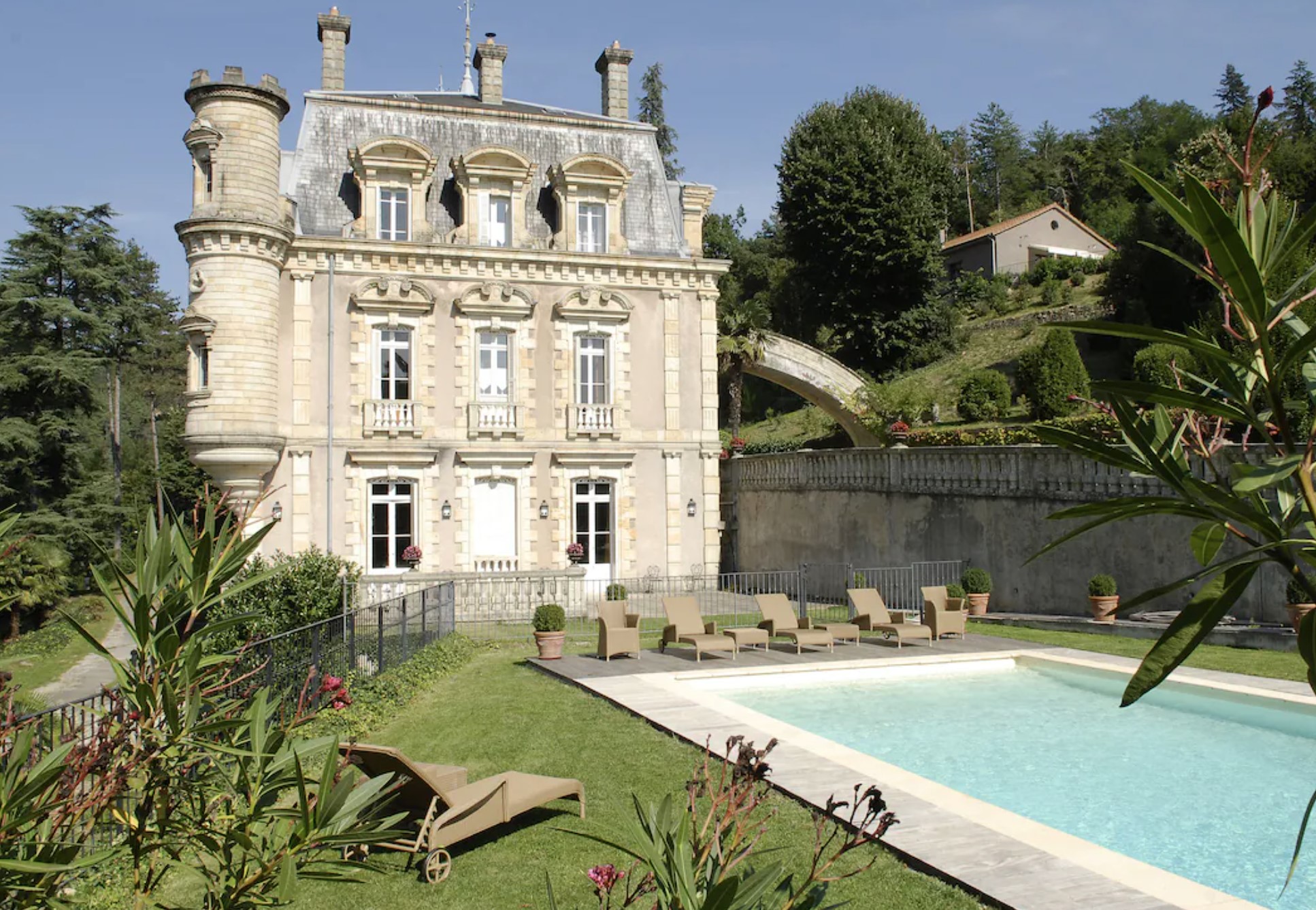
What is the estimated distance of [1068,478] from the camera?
1973cm

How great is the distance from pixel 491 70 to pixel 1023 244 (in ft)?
123

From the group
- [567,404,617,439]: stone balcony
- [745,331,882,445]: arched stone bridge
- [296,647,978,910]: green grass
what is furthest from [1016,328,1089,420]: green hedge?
[296,647,978,910]: green grass

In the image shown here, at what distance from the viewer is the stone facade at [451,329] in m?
23.1

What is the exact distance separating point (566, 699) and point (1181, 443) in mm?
11332

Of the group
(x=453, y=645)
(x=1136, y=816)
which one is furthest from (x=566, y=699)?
(x=1136, y=816)

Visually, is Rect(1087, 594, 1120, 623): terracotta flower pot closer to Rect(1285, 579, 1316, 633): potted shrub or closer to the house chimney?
Rect(1285, 579, 1316, 633): potted shrub

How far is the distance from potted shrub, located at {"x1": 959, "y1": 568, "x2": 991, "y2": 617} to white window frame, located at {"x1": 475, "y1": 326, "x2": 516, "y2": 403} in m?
11.6

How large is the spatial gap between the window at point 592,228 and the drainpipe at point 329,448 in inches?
245

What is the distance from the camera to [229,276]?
75.2ft

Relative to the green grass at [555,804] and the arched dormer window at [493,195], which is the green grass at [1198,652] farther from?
the arched dormer window at [493,195]

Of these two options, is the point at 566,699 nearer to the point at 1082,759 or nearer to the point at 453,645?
the point at 453,645

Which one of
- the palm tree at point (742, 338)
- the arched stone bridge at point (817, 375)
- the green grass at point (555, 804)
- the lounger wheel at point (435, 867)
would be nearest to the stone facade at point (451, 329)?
the palm tree at point (742, 338)

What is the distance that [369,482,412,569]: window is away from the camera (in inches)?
973

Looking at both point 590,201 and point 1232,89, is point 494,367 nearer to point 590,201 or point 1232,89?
point 590,201
